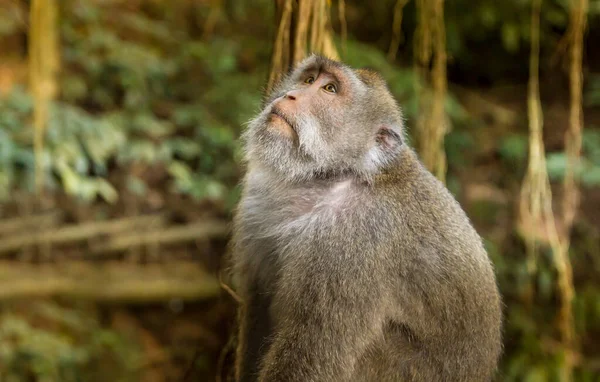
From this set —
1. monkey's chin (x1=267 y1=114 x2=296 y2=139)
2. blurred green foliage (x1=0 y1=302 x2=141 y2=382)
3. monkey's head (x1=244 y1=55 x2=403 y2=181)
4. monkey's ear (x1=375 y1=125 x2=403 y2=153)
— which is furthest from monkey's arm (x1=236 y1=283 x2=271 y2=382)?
blurred green foliage (x1=0 y1=302 x2=141 y2=382)

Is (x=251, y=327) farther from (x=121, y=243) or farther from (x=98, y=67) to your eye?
(x=98, y=67)

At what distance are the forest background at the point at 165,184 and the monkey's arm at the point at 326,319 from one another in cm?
226

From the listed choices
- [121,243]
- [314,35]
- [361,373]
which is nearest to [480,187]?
[121,243]

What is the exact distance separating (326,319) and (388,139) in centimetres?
81

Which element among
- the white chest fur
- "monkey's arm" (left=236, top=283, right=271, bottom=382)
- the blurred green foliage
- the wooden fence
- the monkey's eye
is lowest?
the blurred green foliage

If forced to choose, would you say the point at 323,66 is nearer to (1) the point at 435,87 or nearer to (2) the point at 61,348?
(1) the point at 435,87

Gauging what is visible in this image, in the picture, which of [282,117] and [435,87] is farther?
[435,87]

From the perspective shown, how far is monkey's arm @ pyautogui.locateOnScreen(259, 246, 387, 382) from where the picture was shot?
2416mm

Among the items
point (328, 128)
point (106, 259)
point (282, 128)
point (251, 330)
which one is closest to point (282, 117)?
point (282, 128)

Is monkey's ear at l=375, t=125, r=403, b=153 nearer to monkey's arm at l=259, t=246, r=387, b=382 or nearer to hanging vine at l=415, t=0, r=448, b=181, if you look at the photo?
monkey's arm at l=259, t=246, r=387, b=382

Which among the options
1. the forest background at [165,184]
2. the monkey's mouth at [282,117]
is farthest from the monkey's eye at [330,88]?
the forest background at [165,184]

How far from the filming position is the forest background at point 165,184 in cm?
513

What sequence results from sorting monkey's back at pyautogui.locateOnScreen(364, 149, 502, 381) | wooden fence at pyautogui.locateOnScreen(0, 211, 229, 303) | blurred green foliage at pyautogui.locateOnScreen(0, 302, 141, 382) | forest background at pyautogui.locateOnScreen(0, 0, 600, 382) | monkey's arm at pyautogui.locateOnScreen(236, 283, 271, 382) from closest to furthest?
monkey's back at pyautogui.locateOnScreen(364, 149, 502, 381), monkey's arm at pyautogui.locateOnScreen(236, 283, 271, 382), blurred green foliage at pyautogui.locateOnScreen(0, 302, 141, 382), forest background at pyautogui.locateOnScreen(0, 0, 600, 382), wooden fence at pyautogui.locateOnScreen(0, 211, 229, 303)

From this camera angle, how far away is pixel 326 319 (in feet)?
7.93
